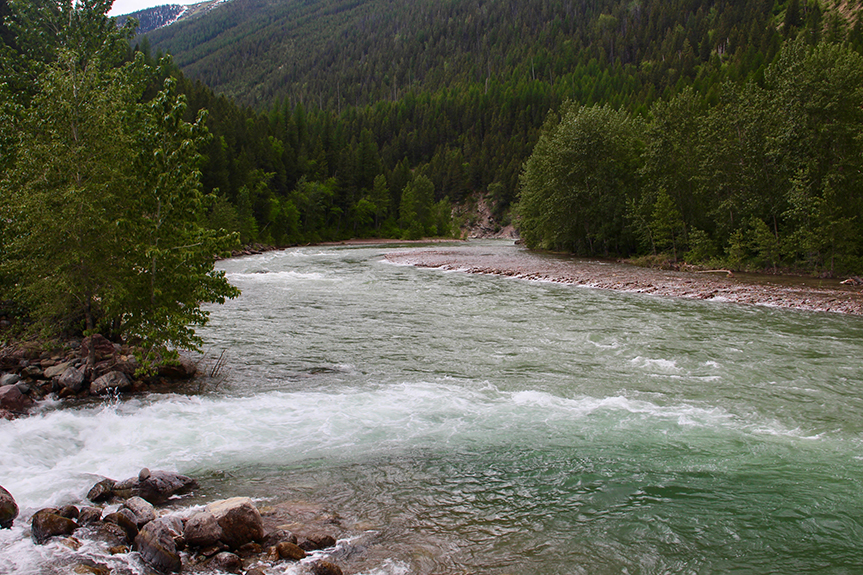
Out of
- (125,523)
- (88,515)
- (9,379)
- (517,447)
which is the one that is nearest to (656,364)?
(517,447)

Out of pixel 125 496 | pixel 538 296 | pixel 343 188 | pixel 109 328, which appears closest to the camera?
pixel 125 496

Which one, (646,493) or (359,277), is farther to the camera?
(359,277)

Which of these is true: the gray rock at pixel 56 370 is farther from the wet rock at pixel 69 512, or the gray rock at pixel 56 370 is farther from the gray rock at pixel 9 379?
the wet rock at pixel 69 512

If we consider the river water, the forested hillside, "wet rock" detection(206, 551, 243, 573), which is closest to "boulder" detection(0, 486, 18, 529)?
the river water

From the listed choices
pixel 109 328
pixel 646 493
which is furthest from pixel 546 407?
pixel 109 328

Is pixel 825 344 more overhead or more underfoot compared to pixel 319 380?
more underfoot

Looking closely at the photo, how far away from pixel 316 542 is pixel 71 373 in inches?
374

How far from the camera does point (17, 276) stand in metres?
13.7

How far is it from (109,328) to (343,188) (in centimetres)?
10004

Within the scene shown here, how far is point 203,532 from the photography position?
6398 millimetres

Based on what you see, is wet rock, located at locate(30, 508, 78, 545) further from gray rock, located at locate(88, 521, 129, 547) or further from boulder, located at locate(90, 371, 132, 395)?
boulder, located at locate(90, 371, 132, 395)

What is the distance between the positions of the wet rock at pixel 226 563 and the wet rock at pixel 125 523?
1.19 meters

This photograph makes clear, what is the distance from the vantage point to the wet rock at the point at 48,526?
6379 millimetres

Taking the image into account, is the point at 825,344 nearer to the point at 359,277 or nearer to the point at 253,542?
the point at 253,542
